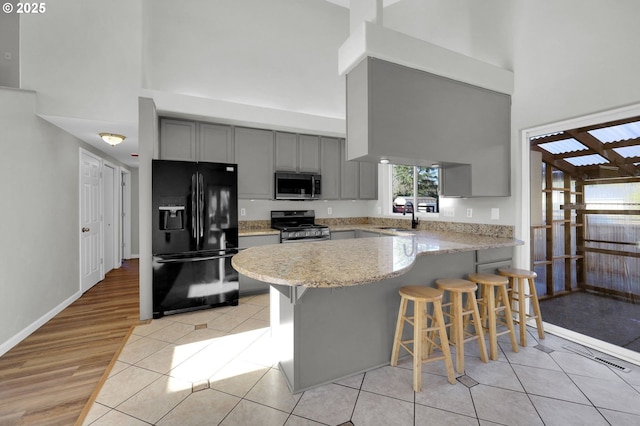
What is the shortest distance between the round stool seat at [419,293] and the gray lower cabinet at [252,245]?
6.94 feet

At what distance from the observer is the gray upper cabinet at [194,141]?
11.5 ft

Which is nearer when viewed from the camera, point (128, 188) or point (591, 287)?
point (591, 287)

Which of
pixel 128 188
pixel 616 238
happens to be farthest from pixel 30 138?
pixel 616 238

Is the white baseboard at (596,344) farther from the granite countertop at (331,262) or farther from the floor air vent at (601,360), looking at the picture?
the granite countertop at (331,262)

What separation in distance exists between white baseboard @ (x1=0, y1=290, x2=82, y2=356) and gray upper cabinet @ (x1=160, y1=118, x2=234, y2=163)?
2.09 m

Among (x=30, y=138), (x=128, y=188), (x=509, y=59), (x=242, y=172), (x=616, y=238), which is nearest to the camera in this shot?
(x=616, y=238)

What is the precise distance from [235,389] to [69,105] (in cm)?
316

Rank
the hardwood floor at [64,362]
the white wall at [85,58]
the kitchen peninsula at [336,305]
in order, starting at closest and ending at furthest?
the kitchen peninsula at [336,305]
the hardwood floor at [64,362]
the white wall at [85,58]

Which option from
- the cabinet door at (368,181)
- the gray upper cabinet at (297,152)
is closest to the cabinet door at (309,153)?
the gray upper cabinet at (297,152)

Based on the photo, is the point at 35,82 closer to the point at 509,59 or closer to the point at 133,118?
the point at 133,118

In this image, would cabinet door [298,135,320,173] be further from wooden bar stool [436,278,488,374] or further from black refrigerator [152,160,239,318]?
wooden bar stool [436,278,488,374]

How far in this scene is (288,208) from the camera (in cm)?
463

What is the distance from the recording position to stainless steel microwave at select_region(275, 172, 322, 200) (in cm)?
414

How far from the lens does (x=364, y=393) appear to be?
184 cm
